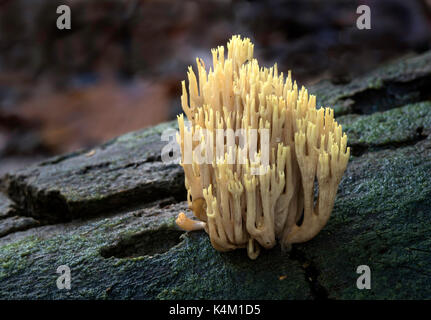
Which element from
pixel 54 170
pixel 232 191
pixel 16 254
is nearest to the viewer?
pixel 232 191

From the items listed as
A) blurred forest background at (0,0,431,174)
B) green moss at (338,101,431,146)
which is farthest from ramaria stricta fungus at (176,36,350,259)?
blurred forest background at (0,0,431,174)

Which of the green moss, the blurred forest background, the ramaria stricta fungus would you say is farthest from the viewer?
the blurred forest background

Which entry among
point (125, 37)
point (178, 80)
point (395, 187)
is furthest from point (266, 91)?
point (125, 37)

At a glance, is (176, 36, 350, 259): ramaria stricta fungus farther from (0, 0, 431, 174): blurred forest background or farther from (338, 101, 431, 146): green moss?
(0, 0, 431, 174): blurred forest background

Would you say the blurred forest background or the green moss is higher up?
the blurred forest background

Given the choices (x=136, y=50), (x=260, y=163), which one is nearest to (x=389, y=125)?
(x=260, y=163)
